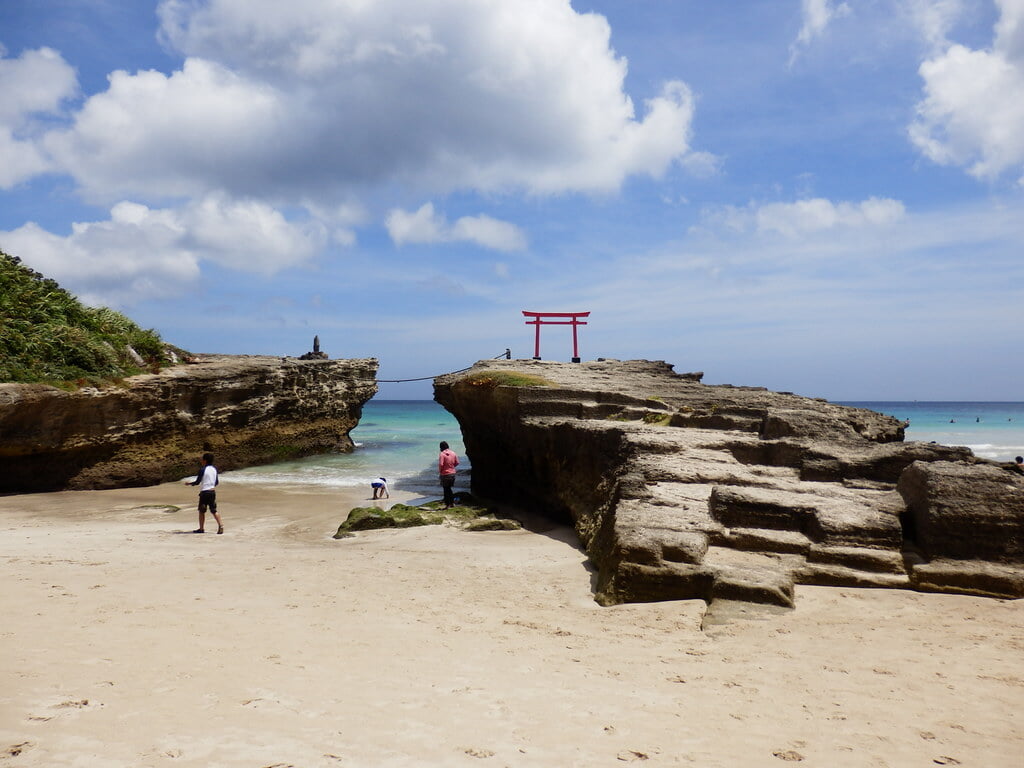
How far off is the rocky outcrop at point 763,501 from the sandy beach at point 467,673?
304 mm

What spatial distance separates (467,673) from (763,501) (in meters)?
3.87

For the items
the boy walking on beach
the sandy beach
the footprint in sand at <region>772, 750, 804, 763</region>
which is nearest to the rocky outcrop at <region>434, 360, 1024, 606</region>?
the sandy beach

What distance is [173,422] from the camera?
16500 millimetres

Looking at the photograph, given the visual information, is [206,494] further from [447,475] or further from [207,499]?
[447,475]

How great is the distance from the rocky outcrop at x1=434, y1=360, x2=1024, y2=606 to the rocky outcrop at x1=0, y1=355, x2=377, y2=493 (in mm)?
9378

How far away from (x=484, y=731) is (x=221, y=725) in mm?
1208

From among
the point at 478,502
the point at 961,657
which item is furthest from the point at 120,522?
the point at 961,657

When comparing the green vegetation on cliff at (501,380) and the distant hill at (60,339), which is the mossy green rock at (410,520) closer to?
the green vegetation on cliff at (501,380)

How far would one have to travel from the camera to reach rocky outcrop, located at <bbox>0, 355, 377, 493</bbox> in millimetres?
13344

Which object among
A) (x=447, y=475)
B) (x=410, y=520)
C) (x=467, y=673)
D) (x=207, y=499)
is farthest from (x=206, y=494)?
(x=467, y=673)

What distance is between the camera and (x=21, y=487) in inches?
534

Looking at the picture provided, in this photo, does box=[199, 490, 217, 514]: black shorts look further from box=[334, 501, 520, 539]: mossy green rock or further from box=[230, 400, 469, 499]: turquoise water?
box=[230, 400, 469, 499]: turquoise water

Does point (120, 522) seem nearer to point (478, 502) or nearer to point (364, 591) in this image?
point (478, 502)

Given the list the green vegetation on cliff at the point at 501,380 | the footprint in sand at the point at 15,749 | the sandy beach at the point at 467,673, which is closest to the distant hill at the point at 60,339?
the green vegetation on cliff at the point at 501,380
